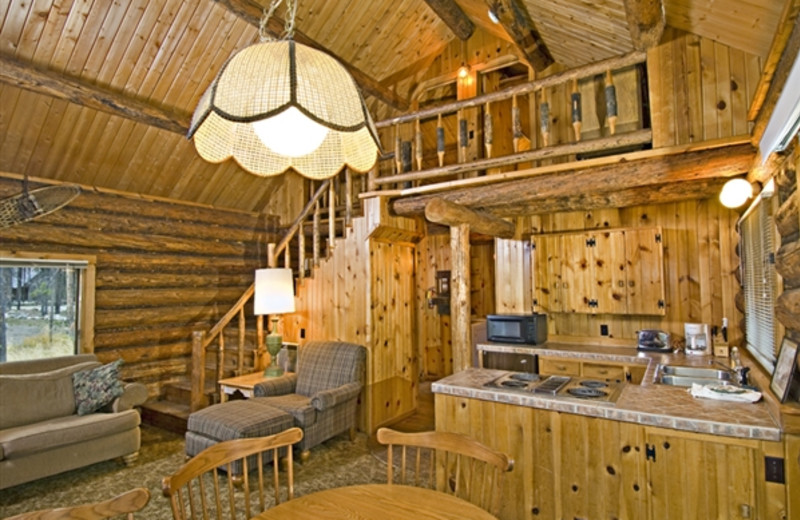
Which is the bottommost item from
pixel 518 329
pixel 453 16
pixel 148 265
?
pixel 518 329

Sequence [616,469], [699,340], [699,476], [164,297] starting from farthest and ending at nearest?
[164,297] → [699,340] → [616,469] → [699,476]

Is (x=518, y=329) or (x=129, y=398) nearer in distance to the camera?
(x=129, y=398)

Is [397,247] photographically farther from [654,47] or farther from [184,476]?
[184,476]

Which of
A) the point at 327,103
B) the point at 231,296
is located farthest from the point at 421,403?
the point at 327,103

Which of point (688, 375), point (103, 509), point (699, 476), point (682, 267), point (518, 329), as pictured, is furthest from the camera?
point (518, 329)

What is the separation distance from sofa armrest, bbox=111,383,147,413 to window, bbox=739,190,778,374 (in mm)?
4969

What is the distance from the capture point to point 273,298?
4738mm

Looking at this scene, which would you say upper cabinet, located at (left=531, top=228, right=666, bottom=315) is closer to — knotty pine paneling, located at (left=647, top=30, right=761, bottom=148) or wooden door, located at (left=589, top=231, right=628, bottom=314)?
wooden door, located at (left=589, top=231, right=628, bottom=314)

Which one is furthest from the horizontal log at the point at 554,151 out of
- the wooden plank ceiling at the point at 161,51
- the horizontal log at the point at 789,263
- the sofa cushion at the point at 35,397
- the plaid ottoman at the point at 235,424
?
the sofa cushion at the point at 35,397

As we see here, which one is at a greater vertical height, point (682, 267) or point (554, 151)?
point (554, 151)

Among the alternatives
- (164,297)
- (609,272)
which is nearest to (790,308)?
(609,272)

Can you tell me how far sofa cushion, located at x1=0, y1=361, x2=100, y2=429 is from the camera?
3.71 meters

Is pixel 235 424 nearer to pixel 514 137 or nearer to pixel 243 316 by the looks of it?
pixel 243 316

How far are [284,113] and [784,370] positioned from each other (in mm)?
2570
